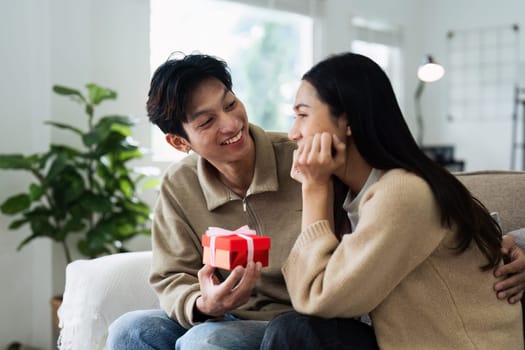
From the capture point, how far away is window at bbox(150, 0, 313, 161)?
12.0 feet

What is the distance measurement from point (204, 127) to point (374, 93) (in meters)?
0.48

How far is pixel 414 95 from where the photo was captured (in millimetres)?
5332

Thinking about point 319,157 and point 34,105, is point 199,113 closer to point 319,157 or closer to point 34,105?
point 319,157

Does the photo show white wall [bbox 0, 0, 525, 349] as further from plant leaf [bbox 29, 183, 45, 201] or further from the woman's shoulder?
the woman's shoulder

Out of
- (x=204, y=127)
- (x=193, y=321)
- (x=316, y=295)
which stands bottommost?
(x=193, y=321)

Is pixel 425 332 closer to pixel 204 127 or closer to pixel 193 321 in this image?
pixel 193 321

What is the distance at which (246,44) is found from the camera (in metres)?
5.80

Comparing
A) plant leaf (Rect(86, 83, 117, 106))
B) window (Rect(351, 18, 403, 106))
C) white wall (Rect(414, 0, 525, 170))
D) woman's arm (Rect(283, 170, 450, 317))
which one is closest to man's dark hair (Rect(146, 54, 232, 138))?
woman's arm (Rect(283, 170, 450, 317))

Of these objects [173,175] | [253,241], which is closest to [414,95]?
[173,175]

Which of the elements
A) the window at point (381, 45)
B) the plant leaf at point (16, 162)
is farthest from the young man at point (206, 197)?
the window at point (381, 45)

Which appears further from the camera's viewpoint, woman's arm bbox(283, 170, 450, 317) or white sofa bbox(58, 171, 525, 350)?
white sofa bbox(58, 171, 525, 350)

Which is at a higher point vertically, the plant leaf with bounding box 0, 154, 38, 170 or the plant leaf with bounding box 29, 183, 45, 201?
the plant leaf with bounding box 0, 154, 38, 170

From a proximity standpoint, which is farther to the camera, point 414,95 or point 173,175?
point 414,95

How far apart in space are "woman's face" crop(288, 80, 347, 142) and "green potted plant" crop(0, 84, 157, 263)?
1479 millimetres
